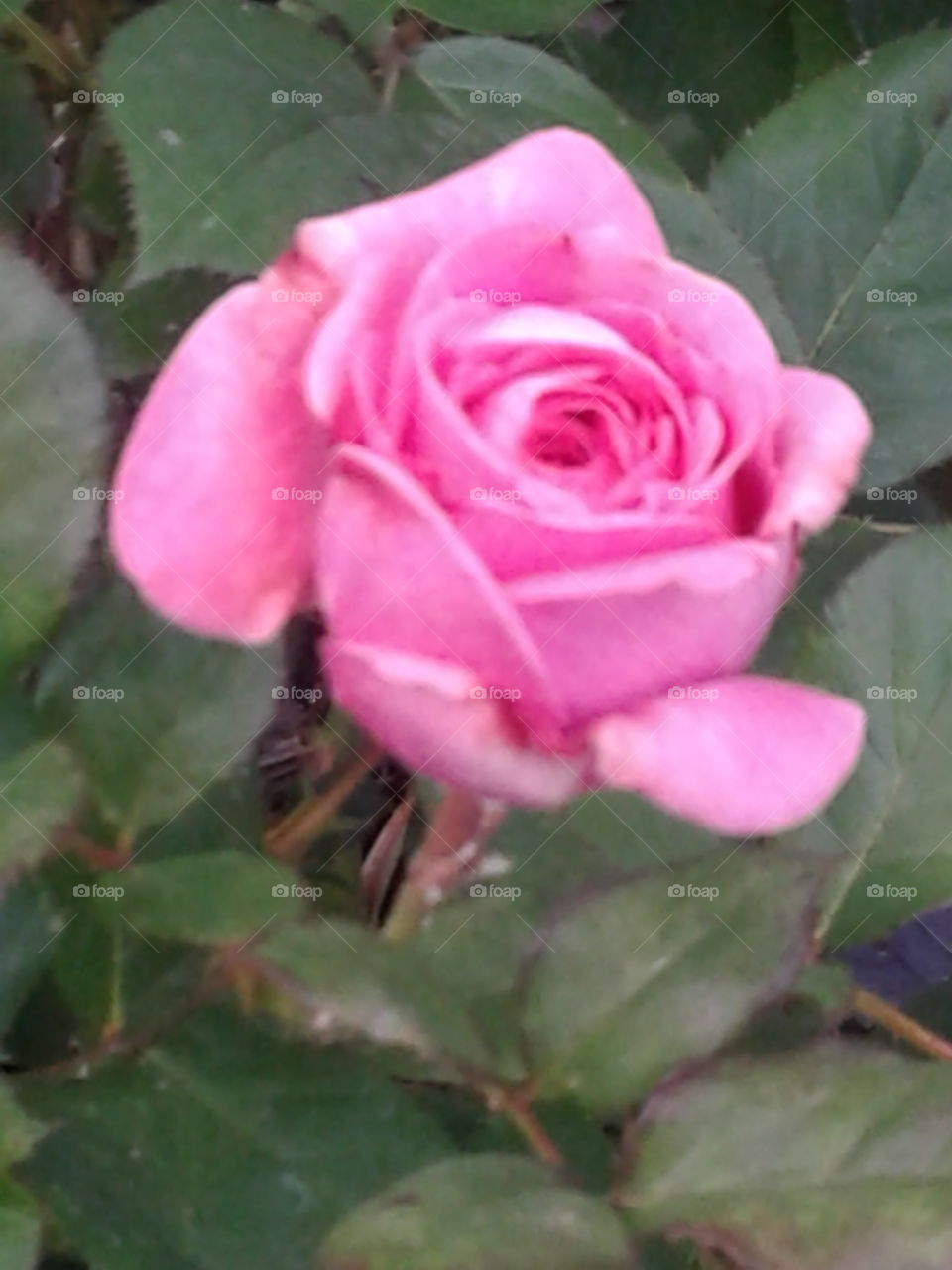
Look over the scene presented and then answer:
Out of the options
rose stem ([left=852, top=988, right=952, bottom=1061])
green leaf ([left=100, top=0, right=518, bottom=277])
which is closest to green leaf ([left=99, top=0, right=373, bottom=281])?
green leaf ([left=100, top=0, right=518, bottom=277])

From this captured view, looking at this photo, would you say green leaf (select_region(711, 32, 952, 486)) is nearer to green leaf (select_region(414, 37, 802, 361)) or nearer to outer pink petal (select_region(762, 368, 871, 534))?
green leaf (select_region(414, 37, 802, 361))

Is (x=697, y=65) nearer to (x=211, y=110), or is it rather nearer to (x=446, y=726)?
(x=211, y=110)

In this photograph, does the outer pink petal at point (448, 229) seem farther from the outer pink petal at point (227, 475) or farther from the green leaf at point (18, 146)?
the green leaf at point (18, 146)

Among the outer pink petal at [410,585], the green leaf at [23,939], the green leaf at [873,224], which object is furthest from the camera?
the green leaf at [873,224]

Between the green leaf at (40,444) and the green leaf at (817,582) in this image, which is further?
the green leaf at (817,582)

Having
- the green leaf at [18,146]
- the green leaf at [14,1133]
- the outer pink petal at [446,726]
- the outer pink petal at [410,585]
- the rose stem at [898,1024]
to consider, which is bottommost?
the rose stem at [898,1024]

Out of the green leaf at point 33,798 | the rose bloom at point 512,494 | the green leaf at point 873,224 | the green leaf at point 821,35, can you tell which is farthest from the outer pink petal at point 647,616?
the green leaf at point 821,35
